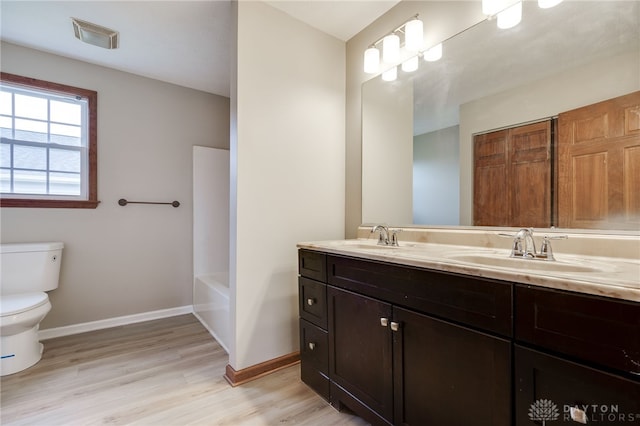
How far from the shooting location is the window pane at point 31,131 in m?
2.25

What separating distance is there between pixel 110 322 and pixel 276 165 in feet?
7.08

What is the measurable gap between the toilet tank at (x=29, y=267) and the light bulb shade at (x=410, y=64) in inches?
114

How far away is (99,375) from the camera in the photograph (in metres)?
1.79

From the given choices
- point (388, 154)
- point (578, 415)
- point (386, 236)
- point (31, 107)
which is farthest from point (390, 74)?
point (31, 107)

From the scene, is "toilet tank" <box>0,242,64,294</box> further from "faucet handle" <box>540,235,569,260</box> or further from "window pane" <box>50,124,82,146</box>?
"faucet handle" <box>540,235,569,260</box>

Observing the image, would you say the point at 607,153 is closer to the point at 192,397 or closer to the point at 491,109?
the point at 491,109

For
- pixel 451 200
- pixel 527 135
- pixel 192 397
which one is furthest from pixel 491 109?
pixel 192 397

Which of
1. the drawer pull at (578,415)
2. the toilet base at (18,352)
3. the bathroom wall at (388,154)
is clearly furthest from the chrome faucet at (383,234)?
the toilet base at (18,352)

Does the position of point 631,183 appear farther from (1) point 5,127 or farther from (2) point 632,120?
(1) point 5,127

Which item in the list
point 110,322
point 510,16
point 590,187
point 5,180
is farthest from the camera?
point 110,322

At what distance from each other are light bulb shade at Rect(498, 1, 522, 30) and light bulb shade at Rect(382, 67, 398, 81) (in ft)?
2.08

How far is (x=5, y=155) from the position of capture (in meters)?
2.19

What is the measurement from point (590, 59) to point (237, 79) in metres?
1.70

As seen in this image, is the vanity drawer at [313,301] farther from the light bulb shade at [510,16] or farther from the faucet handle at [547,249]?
the light bulb shade at [510,16]
